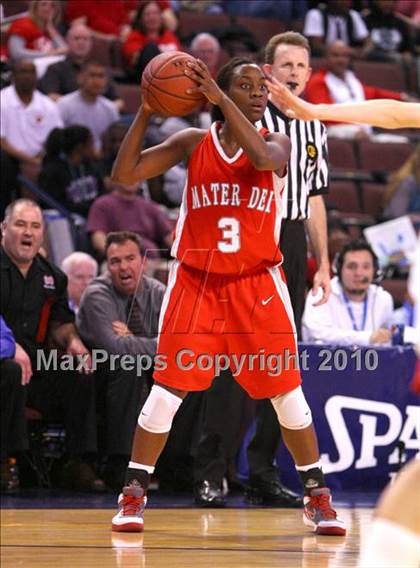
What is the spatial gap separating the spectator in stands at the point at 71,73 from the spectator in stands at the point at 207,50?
3.02 feet

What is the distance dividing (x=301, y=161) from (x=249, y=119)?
0.78 metres

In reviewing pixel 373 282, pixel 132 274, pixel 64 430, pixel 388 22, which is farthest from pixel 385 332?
pixel 388 22

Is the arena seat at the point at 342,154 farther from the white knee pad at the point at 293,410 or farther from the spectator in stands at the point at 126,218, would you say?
the white knee pad at the point at 293,410

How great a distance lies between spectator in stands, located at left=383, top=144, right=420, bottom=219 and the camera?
11.0 meters

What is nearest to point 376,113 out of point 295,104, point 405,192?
point 295,104

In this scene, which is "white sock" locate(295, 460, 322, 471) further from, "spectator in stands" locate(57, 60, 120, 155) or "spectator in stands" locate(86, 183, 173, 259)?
"spectator in stands" locate(57, 60, 120, 155)

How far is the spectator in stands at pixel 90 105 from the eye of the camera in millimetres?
10195

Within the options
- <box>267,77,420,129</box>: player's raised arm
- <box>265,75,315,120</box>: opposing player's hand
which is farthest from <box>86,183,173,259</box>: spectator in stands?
<box>267,77,420,129</box>: player's raised arm

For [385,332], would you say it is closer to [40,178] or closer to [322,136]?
[322,136]

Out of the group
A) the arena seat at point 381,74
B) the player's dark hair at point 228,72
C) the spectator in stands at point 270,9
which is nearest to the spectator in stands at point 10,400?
the player's dark hair at point 228,72

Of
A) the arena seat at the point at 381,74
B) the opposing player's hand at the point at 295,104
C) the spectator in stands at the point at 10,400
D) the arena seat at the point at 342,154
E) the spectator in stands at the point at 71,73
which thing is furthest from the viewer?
the arena seat at the point at 381,74

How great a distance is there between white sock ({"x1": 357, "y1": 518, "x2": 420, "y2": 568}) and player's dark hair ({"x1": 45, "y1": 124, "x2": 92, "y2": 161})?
7105mm

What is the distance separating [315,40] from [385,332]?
619 centimetres

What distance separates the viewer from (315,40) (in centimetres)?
1277
